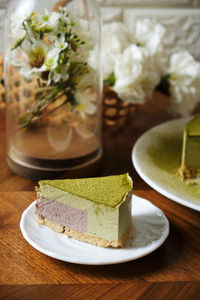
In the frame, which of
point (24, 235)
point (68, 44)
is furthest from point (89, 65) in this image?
point (24, 235)

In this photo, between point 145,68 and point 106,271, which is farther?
point 145,68

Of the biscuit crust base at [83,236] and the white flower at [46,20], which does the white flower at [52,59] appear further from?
the biscuit crust base at [83,236]

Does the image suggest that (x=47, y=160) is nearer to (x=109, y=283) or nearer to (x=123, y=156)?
(x=123, y=156)

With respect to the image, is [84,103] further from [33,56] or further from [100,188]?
[100,188]

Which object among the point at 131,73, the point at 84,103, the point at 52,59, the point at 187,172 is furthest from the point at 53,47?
the point at 187,172

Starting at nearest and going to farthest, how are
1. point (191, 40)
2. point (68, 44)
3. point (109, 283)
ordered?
point (109, 283) < point (68, 44) < point (191, 40)

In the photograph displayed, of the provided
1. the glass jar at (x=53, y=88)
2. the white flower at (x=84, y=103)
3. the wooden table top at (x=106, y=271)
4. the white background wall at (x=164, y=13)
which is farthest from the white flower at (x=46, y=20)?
the white background wall at (x=164, y=13)

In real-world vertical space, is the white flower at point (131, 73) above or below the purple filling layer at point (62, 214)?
above
